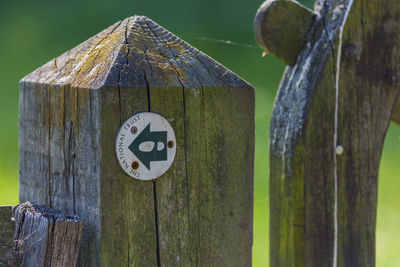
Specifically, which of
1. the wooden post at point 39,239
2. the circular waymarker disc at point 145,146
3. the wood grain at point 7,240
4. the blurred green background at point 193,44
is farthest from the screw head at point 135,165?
the blurred green background at point 193,44

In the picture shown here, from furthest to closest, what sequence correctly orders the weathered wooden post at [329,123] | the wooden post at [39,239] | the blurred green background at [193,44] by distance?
the blurred green background at [193,44] → the weathered wooden post at [329,123] → the wooden post at [39,239]

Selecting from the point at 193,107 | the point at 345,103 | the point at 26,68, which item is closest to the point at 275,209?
the point at 345,103

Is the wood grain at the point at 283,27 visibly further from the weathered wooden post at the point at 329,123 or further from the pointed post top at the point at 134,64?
the pointed post top at the point at 134,64

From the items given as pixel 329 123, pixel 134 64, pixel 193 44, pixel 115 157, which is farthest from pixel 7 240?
pixel 193 44

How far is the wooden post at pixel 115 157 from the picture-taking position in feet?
4.64

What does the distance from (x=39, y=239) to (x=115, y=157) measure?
24 centimetres

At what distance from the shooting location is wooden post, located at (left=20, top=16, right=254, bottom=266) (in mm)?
1415

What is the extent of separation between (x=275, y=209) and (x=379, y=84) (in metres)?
0.53

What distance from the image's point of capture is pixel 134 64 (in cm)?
147

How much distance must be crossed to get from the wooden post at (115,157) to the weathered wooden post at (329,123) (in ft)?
1.62

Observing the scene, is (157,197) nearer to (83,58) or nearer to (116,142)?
(116,142)

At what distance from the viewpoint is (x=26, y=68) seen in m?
7.45

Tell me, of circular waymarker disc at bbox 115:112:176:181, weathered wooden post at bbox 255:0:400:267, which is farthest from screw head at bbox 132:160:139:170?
weathered wooden post at bbox 255:0:400:267

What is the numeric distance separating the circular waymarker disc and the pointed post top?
0.27 feet
